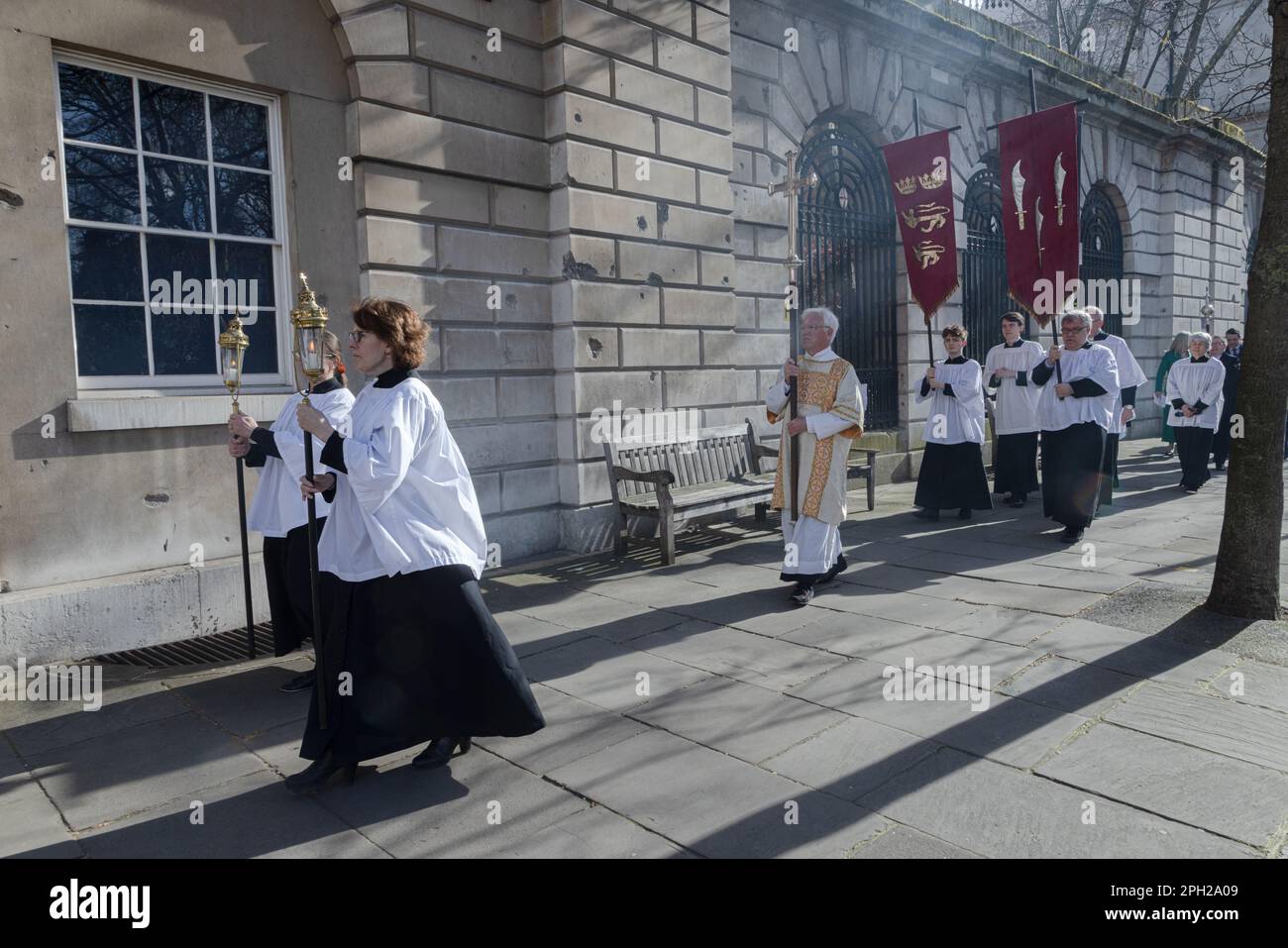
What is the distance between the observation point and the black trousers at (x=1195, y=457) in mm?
11078

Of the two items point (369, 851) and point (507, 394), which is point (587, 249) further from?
point (369, 851)

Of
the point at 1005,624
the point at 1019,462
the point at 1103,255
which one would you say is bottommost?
the point at 1005,624

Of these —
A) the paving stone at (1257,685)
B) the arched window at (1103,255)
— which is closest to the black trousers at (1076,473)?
the paving stone at (1257,685)

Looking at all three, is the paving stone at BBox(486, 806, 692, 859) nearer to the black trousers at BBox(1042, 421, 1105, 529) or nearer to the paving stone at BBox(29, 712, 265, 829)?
the paving stone at BBox(29, 712, 265, 829)

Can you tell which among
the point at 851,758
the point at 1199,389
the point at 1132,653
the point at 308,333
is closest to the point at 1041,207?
the point at 1199,389

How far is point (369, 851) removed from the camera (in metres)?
3.12

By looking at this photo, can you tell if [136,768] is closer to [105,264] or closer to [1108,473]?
[105,264]

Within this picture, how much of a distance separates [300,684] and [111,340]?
8.75ft

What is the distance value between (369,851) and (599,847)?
795mm

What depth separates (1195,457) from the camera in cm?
1116

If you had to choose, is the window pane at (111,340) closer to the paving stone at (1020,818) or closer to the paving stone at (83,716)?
the paving stone at (83,716)

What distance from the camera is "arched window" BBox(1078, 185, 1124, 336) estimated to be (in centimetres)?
1775

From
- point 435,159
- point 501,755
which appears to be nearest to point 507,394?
point 435,159
